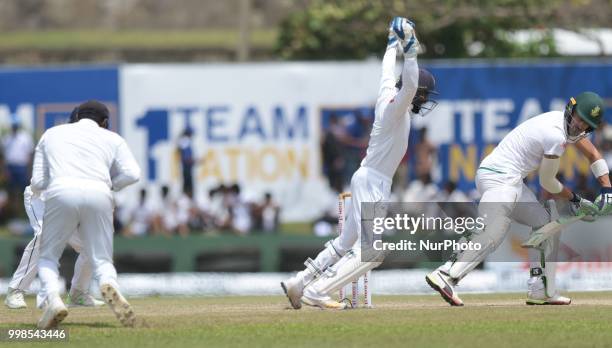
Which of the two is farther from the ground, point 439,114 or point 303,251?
point 439,114

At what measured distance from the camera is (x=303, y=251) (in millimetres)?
23047

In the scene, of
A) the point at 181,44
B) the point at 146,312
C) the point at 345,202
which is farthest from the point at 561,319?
the point at 181,44

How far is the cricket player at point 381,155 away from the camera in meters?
13.8

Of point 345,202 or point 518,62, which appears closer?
point 345,202

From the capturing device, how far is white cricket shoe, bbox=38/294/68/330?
12.4m

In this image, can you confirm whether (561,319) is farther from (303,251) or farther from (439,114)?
(439,114)

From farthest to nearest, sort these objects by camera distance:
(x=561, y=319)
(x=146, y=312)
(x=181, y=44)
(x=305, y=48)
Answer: (x=181, y=44), (x=305, y=48), (x=146, y=312), (x=561, y=319)

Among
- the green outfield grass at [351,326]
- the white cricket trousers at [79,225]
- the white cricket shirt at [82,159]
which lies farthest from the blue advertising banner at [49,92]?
the white cricket trousers at [79,225]

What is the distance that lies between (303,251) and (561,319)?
9.80 meters

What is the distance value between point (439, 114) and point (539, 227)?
42.8ft

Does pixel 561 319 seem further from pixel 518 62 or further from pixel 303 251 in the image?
pixel 518 62

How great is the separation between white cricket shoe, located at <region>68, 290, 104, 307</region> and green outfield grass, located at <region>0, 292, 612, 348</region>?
0.35 meters

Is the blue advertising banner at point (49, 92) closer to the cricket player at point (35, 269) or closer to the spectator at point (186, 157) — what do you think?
the spectator at point (186, 157)

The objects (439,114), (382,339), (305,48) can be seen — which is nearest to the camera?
(382,339)
